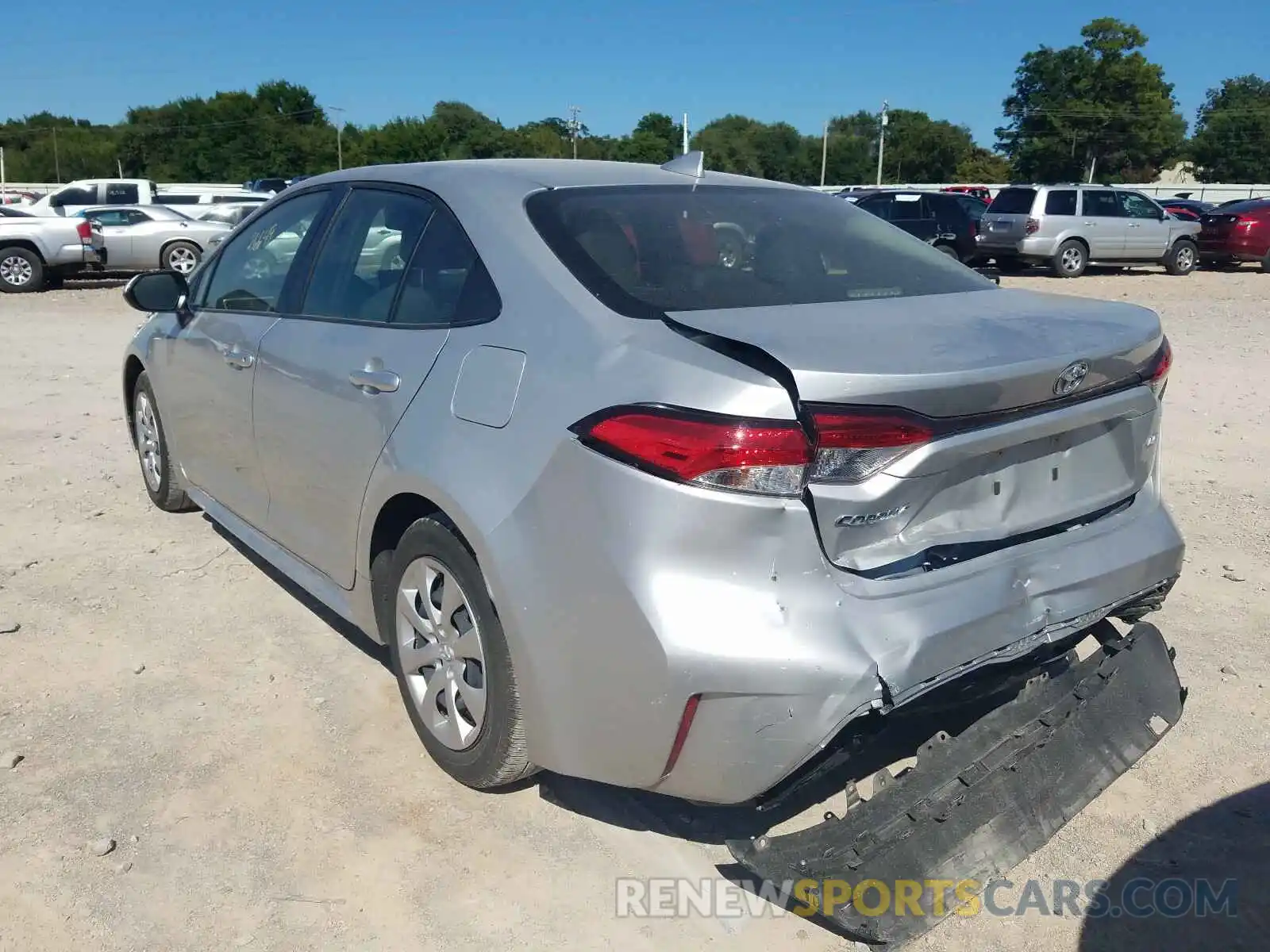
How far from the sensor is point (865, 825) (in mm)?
2395

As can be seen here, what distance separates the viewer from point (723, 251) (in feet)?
9.84

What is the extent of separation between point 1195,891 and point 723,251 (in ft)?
6.66

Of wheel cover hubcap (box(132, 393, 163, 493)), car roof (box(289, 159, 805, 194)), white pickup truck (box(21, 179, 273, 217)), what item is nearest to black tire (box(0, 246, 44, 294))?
white pickup truck (box(21, 179, 273, 217))

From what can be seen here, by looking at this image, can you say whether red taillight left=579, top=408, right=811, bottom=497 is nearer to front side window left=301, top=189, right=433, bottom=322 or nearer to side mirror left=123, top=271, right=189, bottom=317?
front side window left=301, top=189, right=433, bottom=322

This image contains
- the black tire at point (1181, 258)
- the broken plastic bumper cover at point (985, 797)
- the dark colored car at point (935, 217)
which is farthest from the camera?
the black tire at point (1181, 258)

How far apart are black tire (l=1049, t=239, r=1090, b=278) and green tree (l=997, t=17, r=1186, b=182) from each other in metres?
70.2

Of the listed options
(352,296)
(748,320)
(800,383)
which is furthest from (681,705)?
(352,296)

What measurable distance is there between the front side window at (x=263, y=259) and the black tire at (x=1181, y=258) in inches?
838

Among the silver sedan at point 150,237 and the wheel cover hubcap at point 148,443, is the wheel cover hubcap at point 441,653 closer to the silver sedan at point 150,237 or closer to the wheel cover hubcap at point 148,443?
the wheel cover hubcap at point 148,443

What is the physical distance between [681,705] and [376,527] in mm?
1275

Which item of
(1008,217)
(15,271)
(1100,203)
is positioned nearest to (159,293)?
(15,271)

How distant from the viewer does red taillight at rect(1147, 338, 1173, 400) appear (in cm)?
285

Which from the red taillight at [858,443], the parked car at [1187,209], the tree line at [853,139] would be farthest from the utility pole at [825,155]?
the red taillight at [858,443]

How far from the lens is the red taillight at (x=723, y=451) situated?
2.20 m
